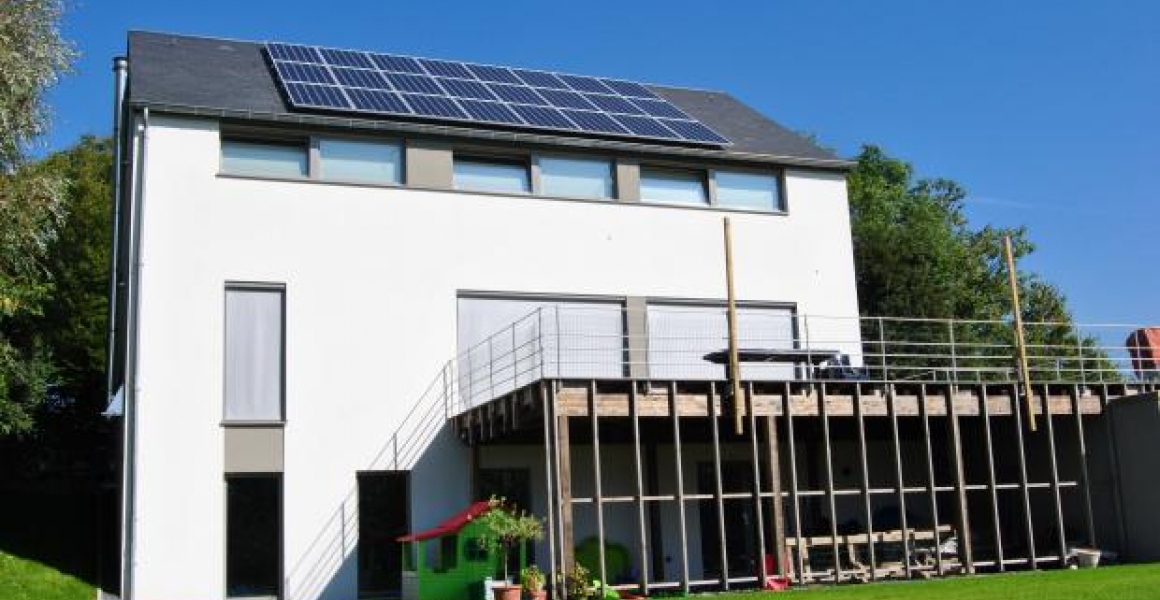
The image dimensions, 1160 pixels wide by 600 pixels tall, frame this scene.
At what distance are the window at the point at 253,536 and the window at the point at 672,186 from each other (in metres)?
8.08

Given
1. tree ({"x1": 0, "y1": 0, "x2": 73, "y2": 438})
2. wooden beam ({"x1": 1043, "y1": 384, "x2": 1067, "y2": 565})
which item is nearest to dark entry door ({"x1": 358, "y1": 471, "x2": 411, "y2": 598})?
tree ({"x1": 0, "y1": 0, "x2": 73, "y2": 438})

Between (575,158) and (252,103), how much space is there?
214 inches

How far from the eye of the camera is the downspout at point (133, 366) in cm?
1662

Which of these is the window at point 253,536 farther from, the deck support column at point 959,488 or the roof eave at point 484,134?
the deck support column at point 959,488

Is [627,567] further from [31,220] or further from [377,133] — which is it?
[31,220]

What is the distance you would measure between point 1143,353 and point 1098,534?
4.33 m

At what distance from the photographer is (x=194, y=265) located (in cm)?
1784

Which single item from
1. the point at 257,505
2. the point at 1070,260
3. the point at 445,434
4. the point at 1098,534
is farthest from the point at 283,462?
the point at 1070,260

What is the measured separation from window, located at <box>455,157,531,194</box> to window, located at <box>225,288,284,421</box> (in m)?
3.64

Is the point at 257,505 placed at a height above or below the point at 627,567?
above

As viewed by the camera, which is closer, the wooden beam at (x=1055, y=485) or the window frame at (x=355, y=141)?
the wooden beam at (x=1055, y=485)

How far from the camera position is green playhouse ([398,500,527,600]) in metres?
15.5

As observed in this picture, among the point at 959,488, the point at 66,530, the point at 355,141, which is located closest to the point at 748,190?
the point at 959,488

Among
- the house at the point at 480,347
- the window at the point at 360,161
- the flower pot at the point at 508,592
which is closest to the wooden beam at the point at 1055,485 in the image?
the house at the point at 480,347
